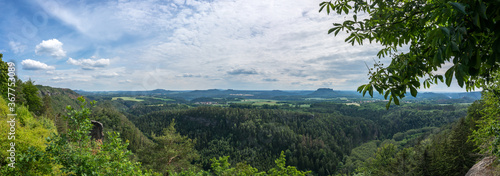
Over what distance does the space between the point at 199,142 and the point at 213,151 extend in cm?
1580

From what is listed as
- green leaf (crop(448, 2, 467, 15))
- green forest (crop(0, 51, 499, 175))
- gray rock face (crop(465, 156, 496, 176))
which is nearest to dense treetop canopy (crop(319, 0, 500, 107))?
green leaf (crop(448, 2, 467, 15))

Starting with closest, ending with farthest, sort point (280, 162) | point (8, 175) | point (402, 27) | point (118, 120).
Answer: point (402, 27) → point (8, 175) → point (280, 162) → point (118, 120)

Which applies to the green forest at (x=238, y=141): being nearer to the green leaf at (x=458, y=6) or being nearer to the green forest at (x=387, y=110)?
the green forest at (x=387, y=110)

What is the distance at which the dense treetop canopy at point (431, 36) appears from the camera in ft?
5.80

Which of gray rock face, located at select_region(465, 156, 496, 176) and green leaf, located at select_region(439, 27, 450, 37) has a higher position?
green leaf, located at select_region(439, 27, 450, 37)

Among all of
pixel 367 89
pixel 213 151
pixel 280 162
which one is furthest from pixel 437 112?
pixel 367 89

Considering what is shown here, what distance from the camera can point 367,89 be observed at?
270 cm

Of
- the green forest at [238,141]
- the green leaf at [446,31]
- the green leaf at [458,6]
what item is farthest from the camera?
the green forest at [238,141]

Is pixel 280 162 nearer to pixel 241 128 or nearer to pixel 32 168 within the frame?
pixel 32 168

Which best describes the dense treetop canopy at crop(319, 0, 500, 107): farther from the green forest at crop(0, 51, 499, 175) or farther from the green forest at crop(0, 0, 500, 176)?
the green forest at crop(0, 51, 499, 175)

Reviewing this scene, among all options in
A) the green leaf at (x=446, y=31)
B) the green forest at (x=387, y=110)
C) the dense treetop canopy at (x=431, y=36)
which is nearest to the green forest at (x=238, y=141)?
the green forest at (x=387, y=110)

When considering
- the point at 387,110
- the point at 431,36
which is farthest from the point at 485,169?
the point at 387,110

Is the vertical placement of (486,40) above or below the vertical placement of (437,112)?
above

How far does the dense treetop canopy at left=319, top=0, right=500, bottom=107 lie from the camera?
5.80 ft
